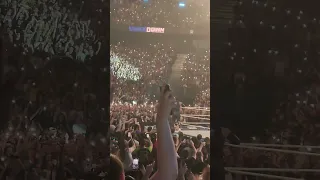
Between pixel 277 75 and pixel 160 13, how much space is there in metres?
0.85

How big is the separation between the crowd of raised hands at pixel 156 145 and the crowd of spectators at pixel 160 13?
46 cm

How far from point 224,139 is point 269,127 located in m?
0.30

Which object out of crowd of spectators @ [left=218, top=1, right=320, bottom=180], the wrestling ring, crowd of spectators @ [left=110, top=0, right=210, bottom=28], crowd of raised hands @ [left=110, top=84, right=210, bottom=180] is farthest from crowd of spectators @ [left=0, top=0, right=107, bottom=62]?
crowd of spectators @ [left=218, top=1, right=320, bottom=180]

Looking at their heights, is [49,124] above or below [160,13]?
below

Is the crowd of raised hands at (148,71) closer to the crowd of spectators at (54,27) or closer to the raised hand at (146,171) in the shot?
A: the crowd of spectators at (54,27)

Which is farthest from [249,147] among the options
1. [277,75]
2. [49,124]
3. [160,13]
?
[49,124]

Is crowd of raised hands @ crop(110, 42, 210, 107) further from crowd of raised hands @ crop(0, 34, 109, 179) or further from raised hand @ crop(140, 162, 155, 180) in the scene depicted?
raised hand @ crop(140, 162, 155, 180)

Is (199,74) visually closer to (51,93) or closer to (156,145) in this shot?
(156,145)

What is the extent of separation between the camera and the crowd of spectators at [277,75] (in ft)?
7.70

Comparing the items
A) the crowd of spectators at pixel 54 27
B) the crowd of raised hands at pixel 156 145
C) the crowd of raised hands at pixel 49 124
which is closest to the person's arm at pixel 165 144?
the crowd of raised hands at pixel 156 145

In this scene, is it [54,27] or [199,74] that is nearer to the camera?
[54,27]

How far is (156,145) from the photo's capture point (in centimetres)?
234

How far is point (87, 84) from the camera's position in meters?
2.24

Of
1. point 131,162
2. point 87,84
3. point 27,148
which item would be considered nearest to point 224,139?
point 131,162
